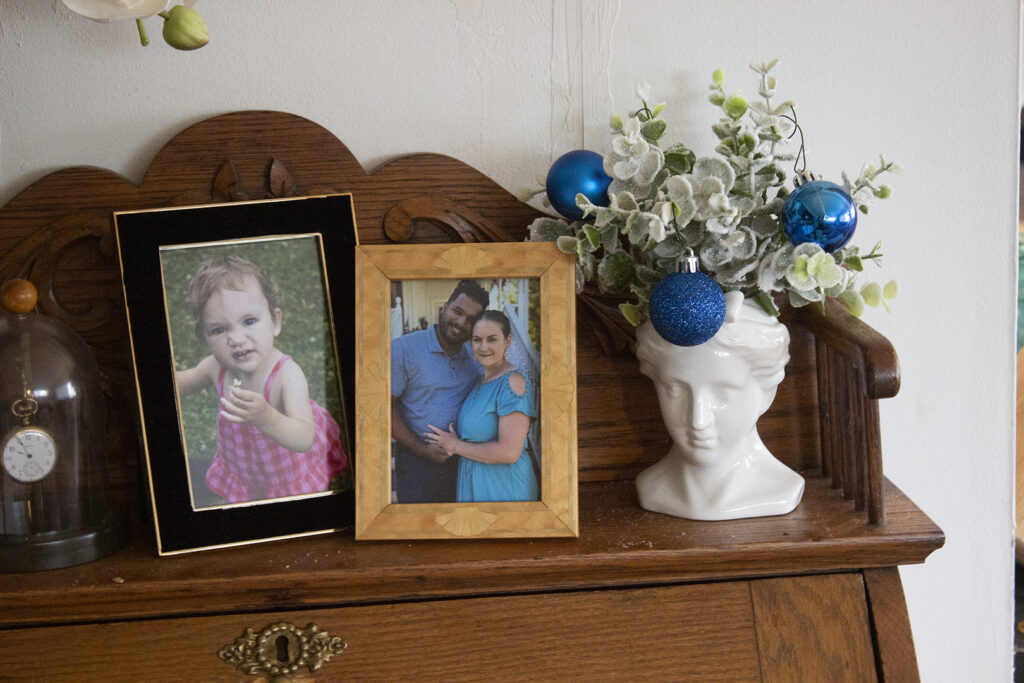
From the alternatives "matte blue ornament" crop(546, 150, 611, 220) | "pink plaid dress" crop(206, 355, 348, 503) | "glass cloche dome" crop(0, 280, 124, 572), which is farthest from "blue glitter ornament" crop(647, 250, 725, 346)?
"glass cloche dome" crop(0, 280, 124, 572)

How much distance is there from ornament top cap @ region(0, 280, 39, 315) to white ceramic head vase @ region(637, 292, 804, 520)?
56 centimetres

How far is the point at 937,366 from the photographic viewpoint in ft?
3.28

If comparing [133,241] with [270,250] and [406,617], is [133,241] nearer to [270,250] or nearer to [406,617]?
[270,250]

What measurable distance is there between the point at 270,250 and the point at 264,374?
0.12 m

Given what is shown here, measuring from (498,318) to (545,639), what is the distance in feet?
0.98

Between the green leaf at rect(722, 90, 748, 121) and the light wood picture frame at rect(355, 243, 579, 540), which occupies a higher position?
the green leaf at rect(722, 90, 748, 121)

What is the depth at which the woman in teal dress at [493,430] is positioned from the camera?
31.4 inches

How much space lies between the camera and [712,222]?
0.74 meters

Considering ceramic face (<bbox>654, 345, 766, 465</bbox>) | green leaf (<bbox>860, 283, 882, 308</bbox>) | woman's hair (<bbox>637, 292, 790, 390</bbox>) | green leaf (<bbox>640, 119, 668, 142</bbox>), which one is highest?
green leaf (<bbox>640, 119, 668, 142</bbox>)

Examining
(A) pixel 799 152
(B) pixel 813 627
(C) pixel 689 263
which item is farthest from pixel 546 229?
(B) pixel 813 627

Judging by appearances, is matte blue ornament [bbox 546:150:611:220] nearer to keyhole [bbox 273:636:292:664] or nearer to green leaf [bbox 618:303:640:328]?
green leaf [bbox 618:303:640:328]

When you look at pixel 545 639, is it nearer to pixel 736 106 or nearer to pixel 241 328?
pixel 241 328

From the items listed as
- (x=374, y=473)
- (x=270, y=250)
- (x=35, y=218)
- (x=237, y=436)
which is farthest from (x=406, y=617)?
(x=35, y=218)

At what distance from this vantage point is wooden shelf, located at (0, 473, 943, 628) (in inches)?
28.5
